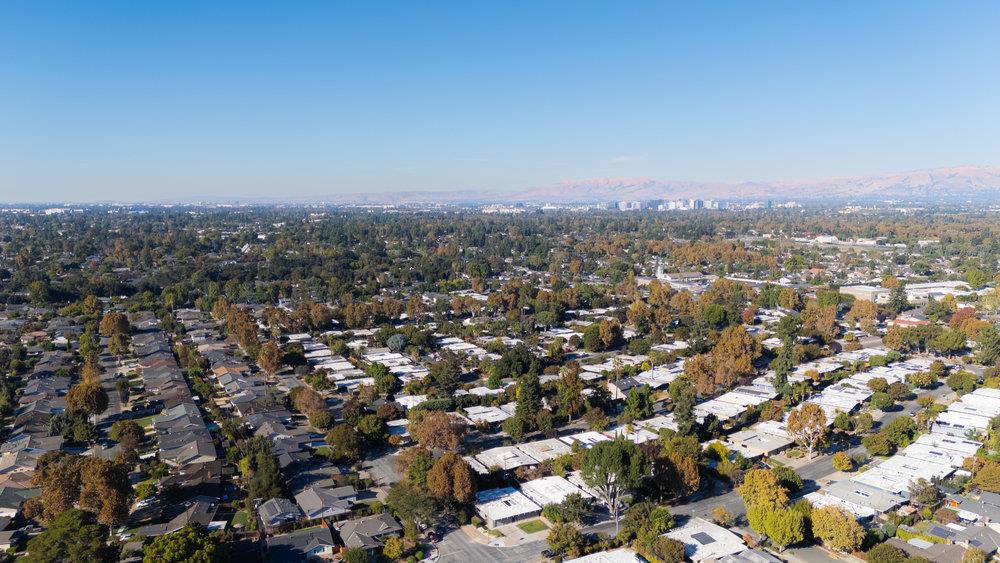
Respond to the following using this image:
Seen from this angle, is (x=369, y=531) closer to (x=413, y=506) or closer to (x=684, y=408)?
(x=413, y=506)

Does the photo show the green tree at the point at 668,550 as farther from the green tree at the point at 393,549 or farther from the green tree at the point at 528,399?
the green tree at the point at 528,399

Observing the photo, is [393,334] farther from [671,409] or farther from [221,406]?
[671,409]

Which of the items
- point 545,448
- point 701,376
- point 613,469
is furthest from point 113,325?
point 701,376

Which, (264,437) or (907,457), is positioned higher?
(264,437)

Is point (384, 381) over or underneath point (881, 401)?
over

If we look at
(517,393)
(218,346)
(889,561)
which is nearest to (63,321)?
(218,346)

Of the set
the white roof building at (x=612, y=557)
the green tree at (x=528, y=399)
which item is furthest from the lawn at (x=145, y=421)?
the white roof building at (x=612, y=557)
